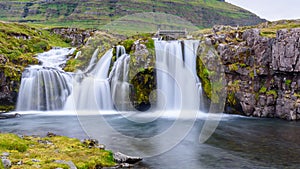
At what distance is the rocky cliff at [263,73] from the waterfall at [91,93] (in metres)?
17.4

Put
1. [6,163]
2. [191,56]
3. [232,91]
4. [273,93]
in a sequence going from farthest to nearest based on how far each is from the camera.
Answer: [191,56]
[232,91]
[273,93]
[6,163]

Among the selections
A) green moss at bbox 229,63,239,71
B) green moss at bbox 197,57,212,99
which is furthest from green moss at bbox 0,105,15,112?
green moss at bbox 229,63,239,71

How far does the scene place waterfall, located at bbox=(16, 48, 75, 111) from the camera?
4197 cm

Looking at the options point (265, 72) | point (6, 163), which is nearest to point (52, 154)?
point (6, 163)

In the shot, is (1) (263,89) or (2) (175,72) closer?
(1) (263,89)

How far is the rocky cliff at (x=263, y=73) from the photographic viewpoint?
36969 mm

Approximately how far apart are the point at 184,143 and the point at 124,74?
1925cm

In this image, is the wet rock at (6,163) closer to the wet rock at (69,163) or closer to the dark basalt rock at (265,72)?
the wet rock at (69,163)

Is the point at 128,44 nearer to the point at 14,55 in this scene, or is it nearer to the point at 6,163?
the point at 14,55

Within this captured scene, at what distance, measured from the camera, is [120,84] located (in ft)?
137

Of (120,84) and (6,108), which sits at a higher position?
(120,84)

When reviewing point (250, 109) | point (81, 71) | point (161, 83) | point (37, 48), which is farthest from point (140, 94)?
point (37, 48)

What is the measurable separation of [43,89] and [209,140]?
27.0 metres

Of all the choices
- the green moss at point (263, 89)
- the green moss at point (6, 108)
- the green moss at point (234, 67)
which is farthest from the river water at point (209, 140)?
the green moss at point (234, 67)
